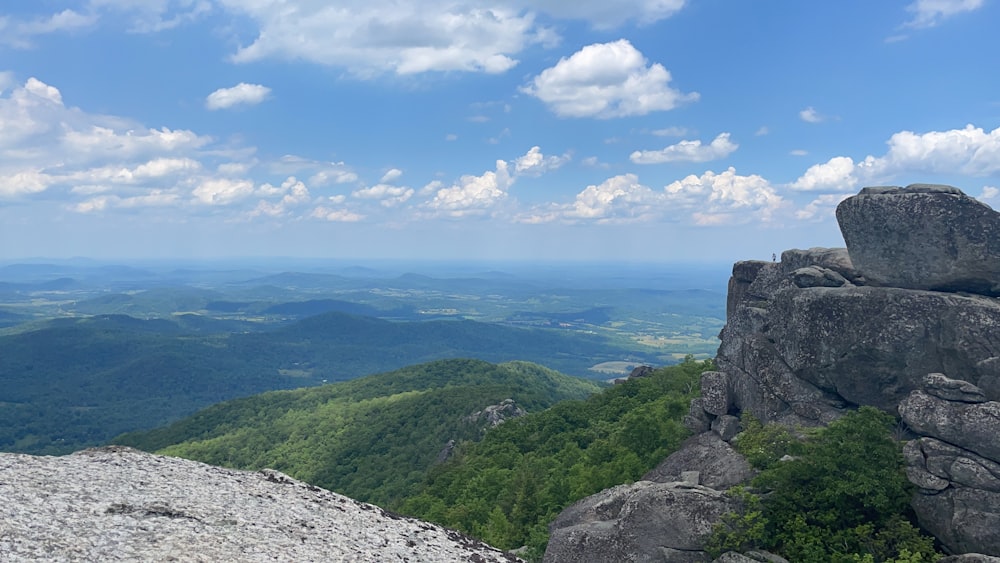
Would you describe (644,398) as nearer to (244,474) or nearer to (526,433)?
(526,433)

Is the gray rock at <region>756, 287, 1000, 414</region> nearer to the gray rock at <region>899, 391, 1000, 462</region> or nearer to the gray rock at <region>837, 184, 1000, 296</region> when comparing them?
the gray rock at <region>837, 184, 1000, 296</region>

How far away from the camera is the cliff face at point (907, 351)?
2198 centimetres

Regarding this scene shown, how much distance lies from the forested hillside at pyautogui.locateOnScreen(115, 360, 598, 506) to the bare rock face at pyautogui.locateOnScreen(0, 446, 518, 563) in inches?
1818

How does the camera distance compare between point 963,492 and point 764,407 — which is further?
point 764,407

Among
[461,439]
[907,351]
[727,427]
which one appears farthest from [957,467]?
[461,439]

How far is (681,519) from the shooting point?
2406 cm

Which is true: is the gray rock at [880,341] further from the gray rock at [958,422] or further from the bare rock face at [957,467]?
the bare rock face at [957,467]

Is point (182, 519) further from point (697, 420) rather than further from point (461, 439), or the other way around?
point (461, 439)

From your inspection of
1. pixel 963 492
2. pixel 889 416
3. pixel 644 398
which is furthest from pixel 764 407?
pixel 644 398

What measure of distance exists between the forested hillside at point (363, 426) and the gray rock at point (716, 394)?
43.3 m

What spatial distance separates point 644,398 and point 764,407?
2489 cm

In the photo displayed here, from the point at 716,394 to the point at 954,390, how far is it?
13574 mm

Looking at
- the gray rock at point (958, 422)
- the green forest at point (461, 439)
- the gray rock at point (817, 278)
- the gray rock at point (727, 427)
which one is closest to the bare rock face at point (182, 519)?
the green forest at point (461, 439)

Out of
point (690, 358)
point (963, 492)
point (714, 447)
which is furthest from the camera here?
point (690, 358)
